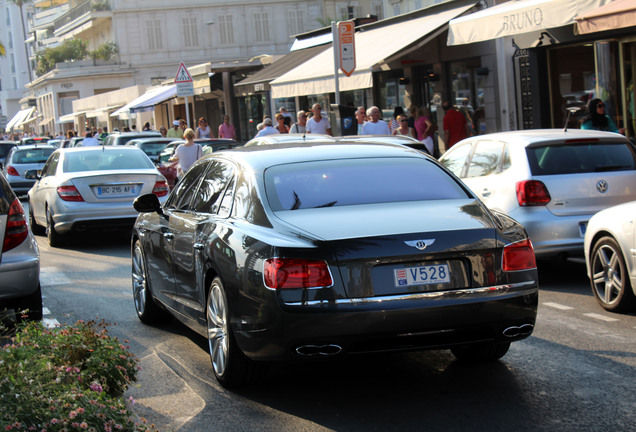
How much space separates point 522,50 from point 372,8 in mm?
57868

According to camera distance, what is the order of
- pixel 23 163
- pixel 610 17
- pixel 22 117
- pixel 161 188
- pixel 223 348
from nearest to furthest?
1. pixel 223 348
2. pixel 610 17
3. pixel 161 188
4. pixel 23 163
5. pixel 22 117

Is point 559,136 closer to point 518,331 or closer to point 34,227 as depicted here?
point 518,331

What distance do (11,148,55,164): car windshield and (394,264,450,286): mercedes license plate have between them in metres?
24.6

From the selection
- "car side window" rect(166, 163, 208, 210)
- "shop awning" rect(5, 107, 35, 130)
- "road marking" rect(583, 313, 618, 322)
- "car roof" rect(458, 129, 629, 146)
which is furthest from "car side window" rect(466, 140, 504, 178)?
"shop awning" rect(5, 107, 35, 130)

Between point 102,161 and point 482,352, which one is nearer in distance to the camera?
point 482,352

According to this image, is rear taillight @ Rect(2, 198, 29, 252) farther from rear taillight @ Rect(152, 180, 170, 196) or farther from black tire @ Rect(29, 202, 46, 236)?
black tire @ Rect(29, 202, 46, 236)

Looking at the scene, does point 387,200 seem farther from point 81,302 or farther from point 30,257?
point 81,302

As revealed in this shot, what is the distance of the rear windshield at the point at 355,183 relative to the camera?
6.06 metres

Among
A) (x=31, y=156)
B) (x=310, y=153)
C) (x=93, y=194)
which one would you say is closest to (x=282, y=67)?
(x=31, y=156)

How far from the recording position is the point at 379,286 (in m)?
5.35

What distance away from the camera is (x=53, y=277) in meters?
11.7

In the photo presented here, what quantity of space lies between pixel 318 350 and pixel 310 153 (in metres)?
1.75

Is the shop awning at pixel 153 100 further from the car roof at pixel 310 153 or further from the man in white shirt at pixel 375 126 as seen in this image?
the car roof at pixel 310 153

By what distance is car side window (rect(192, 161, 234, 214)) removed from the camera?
6.71m
